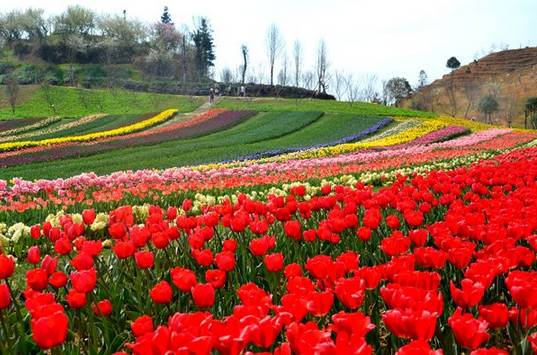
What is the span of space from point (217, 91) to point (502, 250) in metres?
62.7

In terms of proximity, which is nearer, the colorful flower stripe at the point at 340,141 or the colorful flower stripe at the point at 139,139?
the colorful flower stripe at the point at 340,141

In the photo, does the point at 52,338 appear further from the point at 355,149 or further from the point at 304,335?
the point at 355,149

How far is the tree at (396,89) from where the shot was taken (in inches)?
3708

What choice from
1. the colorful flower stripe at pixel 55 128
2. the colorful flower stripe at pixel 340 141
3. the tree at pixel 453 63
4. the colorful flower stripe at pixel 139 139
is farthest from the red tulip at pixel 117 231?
the tree at pixel 453 63

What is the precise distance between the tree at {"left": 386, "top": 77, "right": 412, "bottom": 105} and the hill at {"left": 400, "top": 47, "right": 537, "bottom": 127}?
5.60ft

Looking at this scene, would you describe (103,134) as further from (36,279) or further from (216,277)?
(216,277)

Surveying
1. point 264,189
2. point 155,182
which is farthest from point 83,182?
point 264,189

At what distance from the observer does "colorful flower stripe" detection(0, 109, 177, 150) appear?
28.2 metres

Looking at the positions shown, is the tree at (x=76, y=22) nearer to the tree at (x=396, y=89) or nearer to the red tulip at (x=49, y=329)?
the tree at (x=396, y=89)

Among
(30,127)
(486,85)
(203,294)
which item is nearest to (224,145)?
(30,127)

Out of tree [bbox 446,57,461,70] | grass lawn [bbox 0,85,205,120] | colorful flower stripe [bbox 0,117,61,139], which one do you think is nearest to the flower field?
colorful flower stripe [bbox 0,117,61,139]

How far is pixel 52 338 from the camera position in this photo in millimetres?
1678

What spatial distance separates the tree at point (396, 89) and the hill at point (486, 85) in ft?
5.60

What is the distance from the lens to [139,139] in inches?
1167
